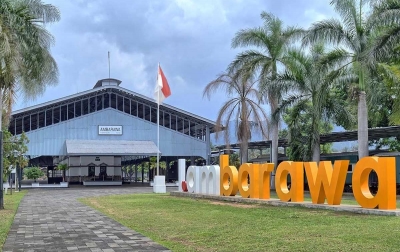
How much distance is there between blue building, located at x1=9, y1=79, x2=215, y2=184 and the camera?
123 ft

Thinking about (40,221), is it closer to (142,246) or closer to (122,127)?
(142,246)

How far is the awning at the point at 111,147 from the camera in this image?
3647cm

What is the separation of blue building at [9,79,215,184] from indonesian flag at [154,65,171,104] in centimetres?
1069

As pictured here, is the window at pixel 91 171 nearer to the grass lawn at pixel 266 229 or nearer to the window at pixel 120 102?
the window at pixel 120 102

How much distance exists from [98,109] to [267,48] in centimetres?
1937

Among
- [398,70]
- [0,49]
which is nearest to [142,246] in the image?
[0,49]

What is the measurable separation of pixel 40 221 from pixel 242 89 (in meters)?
15.3

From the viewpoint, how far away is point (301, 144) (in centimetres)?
2641

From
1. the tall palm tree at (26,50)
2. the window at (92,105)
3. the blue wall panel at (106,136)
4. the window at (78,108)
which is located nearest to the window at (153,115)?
the blue wall panel at (106,136)

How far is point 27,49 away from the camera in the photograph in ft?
59.6

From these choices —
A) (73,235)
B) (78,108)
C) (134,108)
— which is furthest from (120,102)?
(73,235)

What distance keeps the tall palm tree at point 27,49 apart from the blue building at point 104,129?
16.6m

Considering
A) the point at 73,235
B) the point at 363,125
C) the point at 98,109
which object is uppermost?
the point at 98,109

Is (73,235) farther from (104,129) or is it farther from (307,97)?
(104,129)
